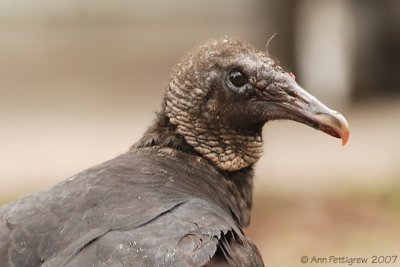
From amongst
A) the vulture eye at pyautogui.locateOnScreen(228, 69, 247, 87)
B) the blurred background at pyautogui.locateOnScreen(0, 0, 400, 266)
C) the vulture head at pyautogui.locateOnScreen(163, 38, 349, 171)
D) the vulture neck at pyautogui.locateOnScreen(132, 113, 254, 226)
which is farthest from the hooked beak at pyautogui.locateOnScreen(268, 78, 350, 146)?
the blurred background at pyautogui.locateOnScreen(0, 0, 400, 266)

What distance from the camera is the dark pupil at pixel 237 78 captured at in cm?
477

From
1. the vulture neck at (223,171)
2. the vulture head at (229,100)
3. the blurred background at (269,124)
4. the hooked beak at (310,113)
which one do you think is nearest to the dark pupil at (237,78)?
the vulture head at (229,100)

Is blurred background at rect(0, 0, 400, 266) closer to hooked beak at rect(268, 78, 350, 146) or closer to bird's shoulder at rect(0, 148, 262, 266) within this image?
hooked beak at rect(268, 78, 350, 146)

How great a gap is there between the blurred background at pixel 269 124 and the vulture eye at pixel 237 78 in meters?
3.15

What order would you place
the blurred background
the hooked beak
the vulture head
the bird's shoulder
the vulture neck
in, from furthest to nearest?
the blurred background, the vulture neck, the vulture head, the hooked beak, the bird's shoulder

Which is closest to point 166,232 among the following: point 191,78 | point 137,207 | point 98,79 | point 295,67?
point 137,207

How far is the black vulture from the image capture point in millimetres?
3934

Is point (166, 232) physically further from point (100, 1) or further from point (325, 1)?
point (100, 1)

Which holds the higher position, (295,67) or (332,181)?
(295,67)

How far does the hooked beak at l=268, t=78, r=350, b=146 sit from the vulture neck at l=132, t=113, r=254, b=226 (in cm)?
41

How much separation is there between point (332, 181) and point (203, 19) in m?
4.70

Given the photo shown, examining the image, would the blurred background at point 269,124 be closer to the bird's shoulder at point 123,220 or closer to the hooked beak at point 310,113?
the hooked beak at point 310,113

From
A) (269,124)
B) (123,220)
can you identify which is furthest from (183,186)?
(269,124)

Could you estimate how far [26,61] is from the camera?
1374cm
